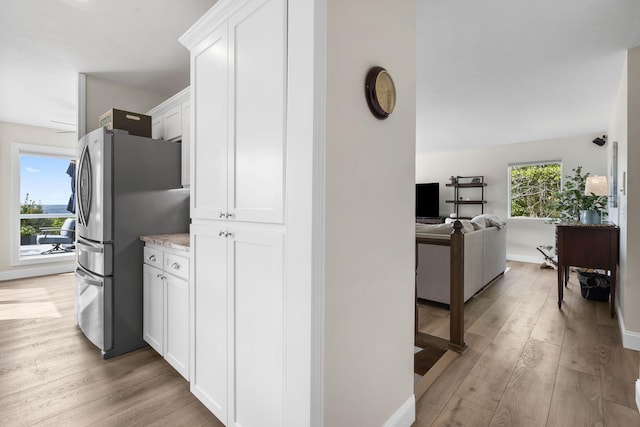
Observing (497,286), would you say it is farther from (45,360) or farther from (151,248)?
(45,360)

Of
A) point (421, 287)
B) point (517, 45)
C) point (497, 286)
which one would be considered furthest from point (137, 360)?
point (497, 286)

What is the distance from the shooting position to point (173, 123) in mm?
2771

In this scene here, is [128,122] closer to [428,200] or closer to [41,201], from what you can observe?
[41,201]

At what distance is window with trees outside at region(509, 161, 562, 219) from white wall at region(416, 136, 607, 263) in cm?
12

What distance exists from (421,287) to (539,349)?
1253mm

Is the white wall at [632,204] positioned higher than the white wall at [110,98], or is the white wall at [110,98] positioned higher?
the white wall at [110,98]

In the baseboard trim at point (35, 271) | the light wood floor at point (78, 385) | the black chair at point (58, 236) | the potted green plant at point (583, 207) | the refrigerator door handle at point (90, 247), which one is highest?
the potted green plant at point (583, 207)

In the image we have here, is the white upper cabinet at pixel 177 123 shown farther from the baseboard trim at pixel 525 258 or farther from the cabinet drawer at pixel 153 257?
the baseboard trim at pixel 525 258

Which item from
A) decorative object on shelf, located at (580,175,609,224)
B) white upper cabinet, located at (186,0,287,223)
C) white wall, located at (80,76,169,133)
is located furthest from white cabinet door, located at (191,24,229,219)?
decorative object on shelf, located at (580,175,609,224)

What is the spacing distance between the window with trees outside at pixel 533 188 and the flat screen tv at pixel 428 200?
147 cm

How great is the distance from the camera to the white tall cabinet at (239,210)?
1.21 metres

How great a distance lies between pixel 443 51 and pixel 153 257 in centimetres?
289

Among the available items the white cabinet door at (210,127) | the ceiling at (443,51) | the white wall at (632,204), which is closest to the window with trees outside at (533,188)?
the ceiling at (443,51)

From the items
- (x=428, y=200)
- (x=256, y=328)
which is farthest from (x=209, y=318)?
(x=428, y=200)
